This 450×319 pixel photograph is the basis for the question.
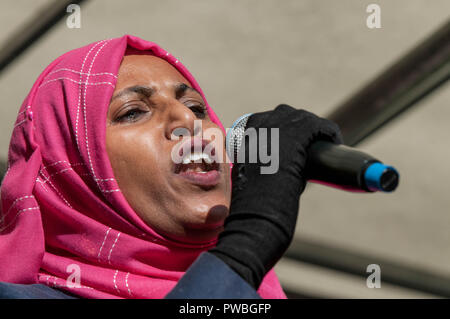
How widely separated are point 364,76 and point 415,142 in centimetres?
58

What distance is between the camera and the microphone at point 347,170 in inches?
39.1

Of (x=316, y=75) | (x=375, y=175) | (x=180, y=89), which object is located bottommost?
(x=375, y=175)

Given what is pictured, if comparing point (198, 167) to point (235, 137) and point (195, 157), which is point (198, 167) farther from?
point (235, 137)

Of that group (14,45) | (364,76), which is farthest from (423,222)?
(14,45)

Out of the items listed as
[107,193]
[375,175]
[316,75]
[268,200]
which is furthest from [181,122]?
[316,75]

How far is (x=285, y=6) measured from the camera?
137 inches

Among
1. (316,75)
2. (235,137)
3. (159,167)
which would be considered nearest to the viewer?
(235,137)

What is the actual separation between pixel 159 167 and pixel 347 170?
15.8 inches

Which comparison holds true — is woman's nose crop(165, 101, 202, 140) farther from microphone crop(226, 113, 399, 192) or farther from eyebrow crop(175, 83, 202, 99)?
microphone crop(226, 113, 399, 192)

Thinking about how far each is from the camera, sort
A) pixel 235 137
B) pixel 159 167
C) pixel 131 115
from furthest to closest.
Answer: pixel 131 115, pixel 159 167, pixel 235 137

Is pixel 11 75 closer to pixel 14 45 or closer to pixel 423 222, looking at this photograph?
pixel 14 45

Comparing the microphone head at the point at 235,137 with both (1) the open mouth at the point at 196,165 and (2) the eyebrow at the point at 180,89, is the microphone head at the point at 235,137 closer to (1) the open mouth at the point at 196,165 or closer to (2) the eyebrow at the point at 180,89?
(1) the open mouth at the point at 196,165

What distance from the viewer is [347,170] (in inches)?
40.2

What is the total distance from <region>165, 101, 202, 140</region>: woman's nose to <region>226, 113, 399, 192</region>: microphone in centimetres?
32
